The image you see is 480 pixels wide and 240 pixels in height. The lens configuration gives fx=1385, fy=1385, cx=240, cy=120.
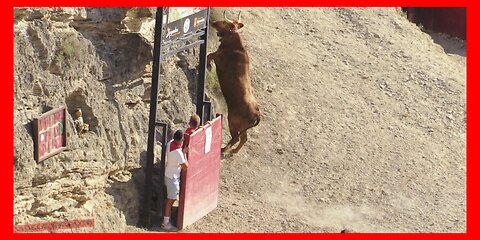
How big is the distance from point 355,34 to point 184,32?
6.38 metres

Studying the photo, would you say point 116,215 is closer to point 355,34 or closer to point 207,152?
point 207,152

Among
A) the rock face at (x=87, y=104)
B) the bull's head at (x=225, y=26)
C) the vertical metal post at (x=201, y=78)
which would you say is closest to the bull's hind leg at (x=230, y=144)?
the vertical metal post at (x=201, y=78)

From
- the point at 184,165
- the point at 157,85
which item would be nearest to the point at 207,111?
the point at 184,165

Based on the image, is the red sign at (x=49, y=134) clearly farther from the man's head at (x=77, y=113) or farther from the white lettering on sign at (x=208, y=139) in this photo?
the white lettering on sign at (x=208, y=139)

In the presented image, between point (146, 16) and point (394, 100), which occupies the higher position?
point (146, 16)

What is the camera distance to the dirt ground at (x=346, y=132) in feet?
57.9

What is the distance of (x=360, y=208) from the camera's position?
1786cm

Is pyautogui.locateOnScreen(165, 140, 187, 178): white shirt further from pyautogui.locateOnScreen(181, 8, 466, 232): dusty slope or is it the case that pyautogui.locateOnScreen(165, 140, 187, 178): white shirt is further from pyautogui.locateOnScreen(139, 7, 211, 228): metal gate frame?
pyautogui.locateOnScreen(181, 8, 466, 232): dusty slope

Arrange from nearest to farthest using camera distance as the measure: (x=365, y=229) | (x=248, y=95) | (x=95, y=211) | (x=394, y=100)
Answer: (x=95, y=211) → (x=365, y=229) → (x=248, y=95) → (x=394, y=100)

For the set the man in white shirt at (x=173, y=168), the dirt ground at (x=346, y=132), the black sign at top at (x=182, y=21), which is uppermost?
the black sign at top at (x=182, y=21)

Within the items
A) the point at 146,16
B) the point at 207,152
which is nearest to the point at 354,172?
the point at 207,152

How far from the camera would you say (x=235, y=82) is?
727 inches

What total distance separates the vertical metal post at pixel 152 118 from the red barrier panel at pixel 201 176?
1.23 feet

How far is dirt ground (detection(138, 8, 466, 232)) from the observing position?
57.9 feet
